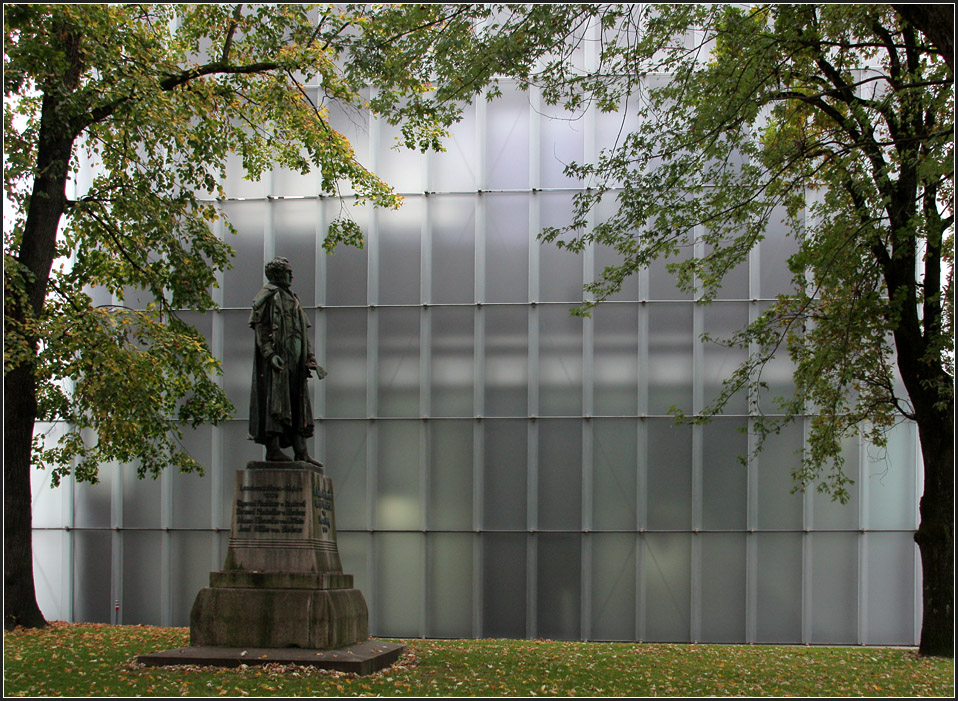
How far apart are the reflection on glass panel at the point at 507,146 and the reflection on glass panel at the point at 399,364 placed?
3.31 metres

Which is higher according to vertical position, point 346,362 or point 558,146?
point 558,146

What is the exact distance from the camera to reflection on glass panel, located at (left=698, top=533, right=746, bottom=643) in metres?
20.6

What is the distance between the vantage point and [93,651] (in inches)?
489

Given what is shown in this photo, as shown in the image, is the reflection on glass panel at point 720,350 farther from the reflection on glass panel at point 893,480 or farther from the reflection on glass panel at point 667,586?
the reflection on glass panel at point 893,480

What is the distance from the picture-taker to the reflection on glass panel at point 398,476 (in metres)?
21.4

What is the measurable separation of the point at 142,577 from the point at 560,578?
29.0ft

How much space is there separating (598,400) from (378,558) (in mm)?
5603

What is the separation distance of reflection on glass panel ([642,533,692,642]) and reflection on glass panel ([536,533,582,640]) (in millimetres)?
1376

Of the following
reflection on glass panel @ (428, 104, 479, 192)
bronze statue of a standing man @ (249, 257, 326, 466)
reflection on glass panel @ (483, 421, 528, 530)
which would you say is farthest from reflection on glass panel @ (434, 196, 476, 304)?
bronze statue of a standing man @ (249, 257, 326, 466)

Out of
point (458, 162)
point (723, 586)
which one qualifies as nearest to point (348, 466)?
point (458, 162)

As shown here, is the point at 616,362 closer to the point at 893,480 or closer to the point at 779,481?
the point at 779,481

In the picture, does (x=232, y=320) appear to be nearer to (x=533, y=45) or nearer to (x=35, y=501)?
(x=35, y=501)

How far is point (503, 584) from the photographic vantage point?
21.0 meters

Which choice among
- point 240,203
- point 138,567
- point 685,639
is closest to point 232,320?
point 240,203
